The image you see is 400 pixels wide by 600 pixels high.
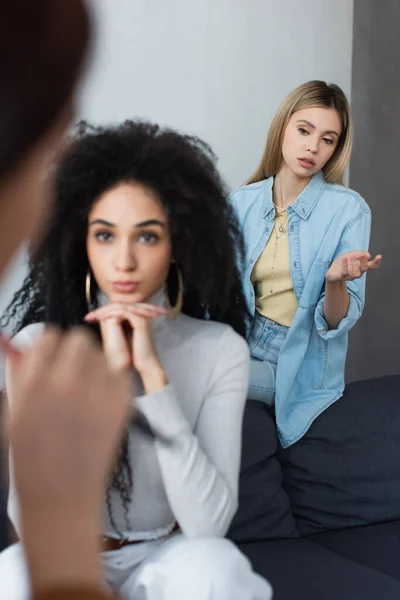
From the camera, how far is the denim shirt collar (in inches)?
50.4

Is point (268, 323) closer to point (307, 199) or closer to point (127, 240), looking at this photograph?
point (307, 199)

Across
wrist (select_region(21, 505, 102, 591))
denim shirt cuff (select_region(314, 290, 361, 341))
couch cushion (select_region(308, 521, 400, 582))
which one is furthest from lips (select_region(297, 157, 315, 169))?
wrist (select_region(21, 505, 102, 591))

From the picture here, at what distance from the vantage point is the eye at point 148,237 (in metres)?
0.72

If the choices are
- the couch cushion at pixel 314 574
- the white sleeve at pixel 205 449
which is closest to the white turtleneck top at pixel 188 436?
the white sleeve at pixel 205 449

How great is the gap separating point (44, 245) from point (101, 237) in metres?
0.07

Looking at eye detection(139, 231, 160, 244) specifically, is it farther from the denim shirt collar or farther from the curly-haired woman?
the denim shirt collar

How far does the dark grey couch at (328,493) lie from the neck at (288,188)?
0.37m

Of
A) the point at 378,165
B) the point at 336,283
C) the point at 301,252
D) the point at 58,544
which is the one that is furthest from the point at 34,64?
the point at 378,165

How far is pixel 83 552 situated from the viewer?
322mm

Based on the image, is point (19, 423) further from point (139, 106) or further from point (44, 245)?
point (139, 106)

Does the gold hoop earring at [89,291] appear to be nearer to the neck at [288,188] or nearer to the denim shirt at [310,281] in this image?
the denim shirt at [310,281]

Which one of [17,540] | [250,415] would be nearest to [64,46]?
[17,540]

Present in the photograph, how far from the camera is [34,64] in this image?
0.23m

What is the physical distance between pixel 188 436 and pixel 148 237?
20 centimetres
